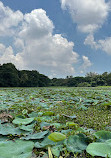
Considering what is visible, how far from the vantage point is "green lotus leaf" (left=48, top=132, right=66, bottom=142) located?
Answer: 2.58ft

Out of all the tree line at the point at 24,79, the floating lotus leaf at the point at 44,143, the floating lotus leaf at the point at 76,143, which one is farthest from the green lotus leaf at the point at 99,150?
the tree line at the point at 24,79

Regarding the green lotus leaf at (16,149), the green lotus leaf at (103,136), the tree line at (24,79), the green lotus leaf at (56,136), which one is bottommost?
the green lotus leaf at (16,149)

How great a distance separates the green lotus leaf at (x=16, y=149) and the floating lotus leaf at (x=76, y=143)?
24cm

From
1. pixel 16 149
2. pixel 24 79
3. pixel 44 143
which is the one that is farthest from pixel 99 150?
pixel 24 79

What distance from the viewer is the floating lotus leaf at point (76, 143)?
2.51ft

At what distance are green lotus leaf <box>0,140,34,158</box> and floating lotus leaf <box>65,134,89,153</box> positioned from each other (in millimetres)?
240

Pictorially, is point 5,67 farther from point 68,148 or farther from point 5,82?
point 68,148

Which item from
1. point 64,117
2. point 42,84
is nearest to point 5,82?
point 42,84

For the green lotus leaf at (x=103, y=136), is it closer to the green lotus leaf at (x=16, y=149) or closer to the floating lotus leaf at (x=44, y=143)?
the floating lotus leaf at (x=44, y=143)

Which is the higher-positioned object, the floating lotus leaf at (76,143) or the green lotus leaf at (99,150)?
the green lotus leaf at (99,150)

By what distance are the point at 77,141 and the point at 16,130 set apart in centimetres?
55

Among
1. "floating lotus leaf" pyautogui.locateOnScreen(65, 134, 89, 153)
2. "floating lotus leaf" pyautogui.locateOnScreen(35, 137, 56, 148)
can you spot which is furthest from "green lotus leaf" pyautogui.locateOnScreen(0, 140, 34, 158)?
"floating lotus leaf" pyautogui.locateOnScreen(65, 134, 89, 153)

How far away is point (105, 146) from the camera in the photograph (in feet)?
2.35

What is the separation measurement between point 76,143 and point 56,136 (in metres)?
0.15
